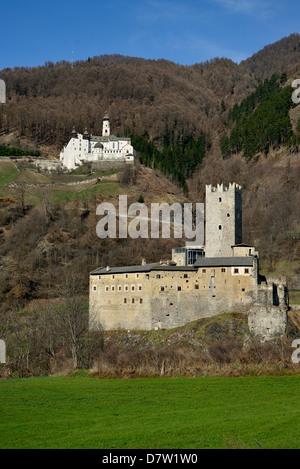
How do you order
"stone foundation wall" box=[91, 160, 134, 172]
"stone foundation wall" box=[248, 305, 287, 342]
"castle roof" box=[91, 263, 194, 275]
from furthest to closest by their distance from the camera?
"stone foundation wall" box=[91, 160, 134, 172] → "castle roof" box=[91, 263, 194, 275] → "stone foundation wall" box=[248, 305, 287, 342]

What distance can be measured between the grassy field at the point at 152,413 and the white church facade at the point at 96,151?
4019 inches

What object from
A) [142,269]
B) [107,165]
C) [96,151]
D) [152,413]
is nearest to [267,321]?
[142,269]

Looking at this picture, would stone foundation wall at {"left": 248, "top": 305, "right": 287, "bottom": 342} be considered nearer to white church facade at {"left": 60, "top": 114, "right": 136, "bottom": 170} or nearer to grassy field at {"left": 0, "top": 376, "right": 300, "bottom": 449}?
grassy field at {"left": 0, "top": 376, "right": 300, "bottom": 449}

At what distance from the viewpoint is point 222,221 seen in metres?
63.6

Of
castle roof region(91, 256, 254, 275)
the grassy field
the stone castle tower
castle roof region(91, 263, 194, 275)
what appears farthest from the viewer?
the stone castle tower

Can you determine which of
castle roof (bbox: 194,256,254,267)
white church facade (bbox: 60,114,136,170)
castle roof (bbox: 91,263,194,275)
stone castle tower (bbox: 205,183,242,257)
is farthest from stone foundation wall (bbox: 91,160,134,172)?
castle roof (bbox: 194,256,254,267)

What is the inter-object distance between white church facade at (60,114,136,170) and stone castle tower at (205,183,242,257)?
64.9 m

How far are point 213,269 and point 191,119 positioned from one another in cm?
12924

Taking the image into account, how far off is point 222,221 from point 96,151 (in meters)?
73.1

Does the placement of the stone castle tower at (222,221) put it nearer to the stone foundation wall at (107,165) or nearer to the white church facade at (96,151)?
the stone foundation wall at (107,165)

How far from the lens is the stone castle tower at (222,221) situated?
Answer: 63000mm

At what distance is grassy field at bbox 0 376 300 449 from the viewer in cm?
1634

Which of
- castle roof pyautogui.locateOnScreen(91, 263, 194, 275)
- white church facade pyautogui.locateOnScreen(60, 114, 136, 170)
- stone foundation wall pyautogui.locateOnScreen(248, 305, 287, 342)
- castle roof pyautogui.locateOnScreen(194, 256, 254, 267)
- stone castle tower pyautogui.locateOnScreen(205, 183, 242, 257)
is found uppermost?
white church facade pyautogui.locateOnScreen(60, 114, 136, 170)

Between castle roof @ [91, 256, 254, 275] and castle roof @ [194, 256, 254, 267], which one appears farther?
castle roof @ [91, 256, 254, 275]
